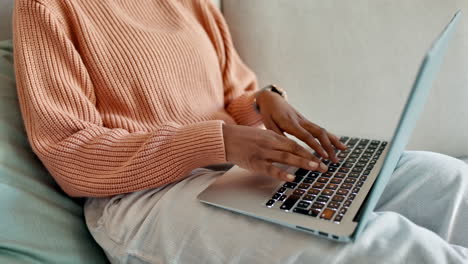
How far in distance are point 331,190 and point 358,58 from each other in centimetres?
53

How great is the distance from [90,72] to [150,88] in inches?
4.5

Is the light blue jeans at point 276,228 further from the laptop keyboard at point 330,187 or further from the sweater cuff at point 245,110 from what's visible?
the sweater cuff at point 245,110

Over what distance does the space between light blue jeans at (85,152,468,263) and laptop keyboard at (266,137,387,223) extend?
0.04 metres

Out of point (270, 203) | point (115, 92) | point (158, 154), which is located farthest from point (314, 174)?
point (115, 92)

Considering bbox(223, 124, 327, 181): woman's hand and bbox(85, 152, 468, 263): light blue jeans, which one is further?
bbox(223, 124, 327, 181): woman's hand

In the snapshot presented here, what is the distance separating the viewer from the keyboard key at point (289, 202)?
0.60 m

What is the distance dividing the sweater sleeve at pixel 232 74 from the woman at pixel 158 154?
4.7 inches

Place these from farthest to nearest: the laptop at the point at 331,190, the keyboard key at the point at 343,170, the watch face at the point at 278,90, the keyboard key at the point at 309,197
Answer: the watch face at the point at 278,90 → the keyboard key at the point at 343,170 → the keyboard key at the point at 309,197 → the laptop at the point at 331,190

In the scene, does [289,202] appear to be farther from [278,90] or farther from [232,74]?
[232,74]

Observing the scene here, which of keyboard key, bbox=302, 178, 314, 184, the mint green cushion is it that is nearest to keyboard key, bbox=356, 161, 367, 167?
keyboard key, bbox=302, 178, 314, 184

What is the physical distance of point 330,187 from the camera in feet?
2.14

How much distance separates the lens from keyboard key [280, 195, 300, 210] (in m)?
0.60

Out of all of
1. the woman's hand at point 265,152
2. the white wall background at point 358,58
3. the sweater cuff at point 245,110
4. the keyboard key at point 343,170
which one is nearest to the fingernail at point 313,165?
the woman's hand at point 265,152

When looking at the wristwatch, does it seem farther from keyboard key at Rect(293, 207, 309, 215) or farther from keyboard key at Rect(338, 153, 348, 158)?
keyboard key at Rect(293, 207, 309, 215)
